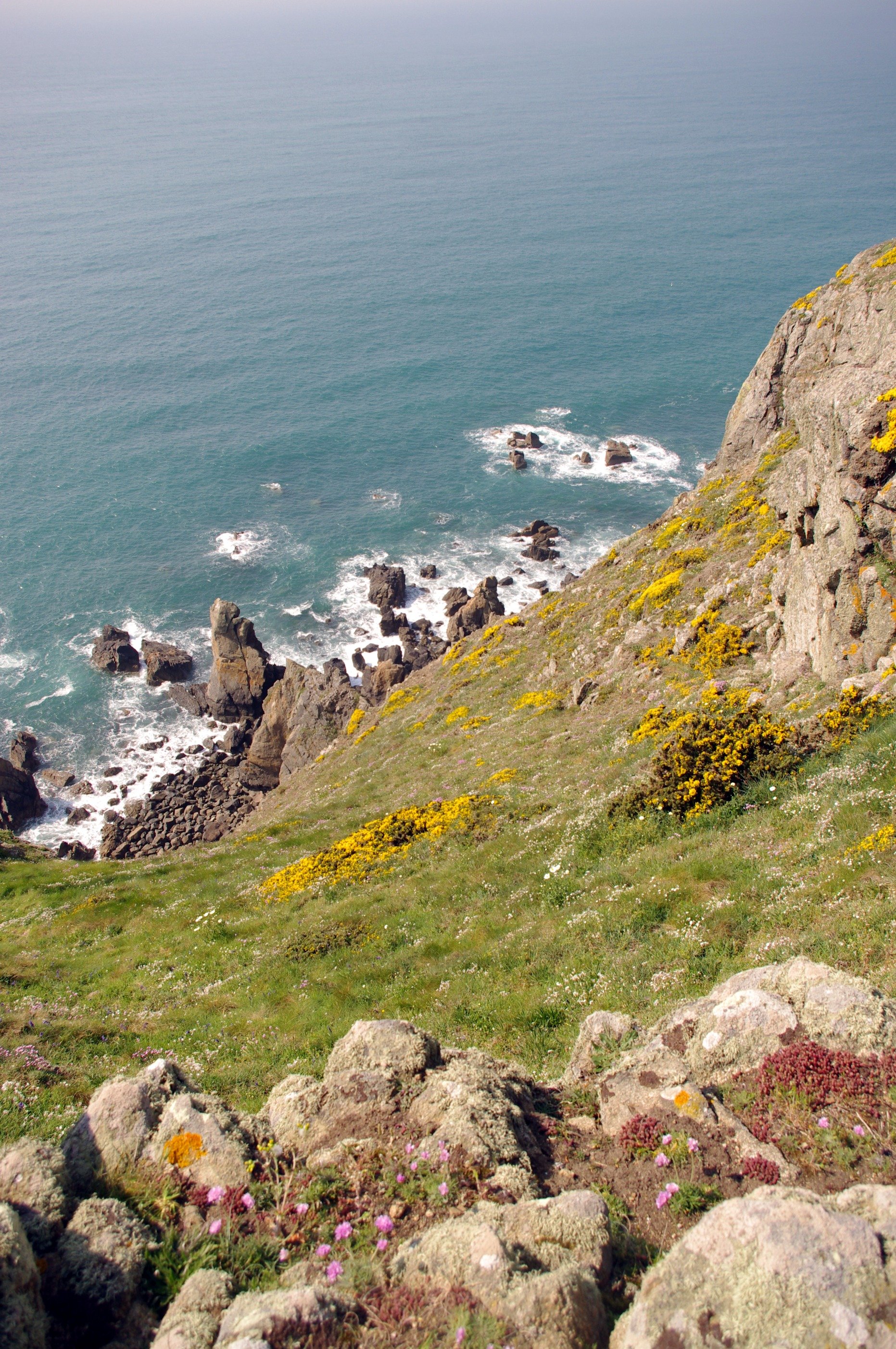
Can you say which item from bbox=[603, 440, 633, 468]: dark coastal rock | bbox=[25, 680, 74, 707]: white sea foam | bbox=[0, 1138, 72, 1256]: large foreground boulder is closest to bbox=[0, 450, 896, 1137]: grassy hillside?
bbox=[0, 1138, 72, 1256]: large foreground boulder

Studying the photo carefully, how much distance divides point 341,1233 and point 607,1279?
3.13 m

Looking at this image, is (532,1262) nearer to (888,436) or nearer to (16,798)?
(888,436)

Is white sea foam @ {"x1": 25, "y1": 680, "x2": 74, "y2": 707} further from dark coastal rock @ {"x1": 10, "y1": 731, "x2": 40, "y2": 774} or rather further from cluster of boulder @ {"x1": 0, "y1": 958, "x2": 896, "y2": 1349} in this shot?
cluster of boulder @ {"x1": 0, "y1": 958, "x2": 896, "y2": 1349}

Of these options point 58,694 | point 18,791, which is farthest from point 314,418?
point 18,791

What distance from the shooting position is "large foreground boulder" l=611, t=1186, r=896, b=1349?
6785 mm

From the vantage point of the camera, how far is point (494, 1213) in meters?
9.00

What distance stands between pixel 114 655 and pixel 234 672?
1552 cm

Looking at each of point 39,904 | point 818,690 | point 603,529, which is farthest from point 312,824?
point 603,529

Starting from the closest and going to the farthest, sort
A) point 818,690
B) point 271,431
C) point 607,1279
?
point 607,1279, point 818,690, point 271,431

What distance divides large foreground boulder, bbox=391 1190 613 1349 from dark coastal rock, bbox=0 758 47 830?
6935 cm

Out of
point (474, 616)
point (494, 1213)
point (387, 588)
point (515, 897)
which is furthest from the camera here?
point (387, 588)

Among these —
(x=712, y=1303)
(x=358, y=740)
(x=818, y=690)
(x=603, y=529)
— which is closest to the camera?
(x=712, y=1303)

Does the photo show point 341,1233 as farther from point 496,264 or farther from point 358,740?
point 496,264

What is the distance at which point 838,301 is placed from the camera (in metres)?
45.4
